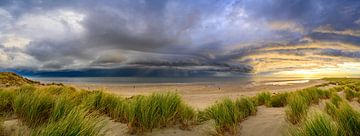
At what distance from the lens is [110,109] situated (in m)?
6.12

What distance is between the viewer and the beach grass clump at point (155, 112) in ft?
15.4

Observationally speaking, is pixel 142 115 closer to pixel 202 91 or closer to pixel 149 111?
pixel 149 111

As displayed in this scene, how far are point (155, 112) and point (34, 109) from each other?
2364mm

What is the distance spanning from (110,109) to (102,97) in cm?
51

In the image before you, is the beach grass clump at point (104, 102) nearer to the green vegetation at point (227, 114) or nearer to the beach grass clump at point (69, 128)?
the green vegetation at point (227, 114)

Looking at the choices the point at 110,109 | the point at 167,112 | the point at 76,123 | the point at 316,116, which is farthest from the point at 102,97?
the point at 316,116

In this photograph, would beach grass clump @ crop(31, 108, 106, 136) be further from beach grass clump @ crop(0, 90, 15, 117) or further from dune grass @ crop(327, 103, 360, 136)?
beach grass clump @ crop(0, 90, 15, 117)

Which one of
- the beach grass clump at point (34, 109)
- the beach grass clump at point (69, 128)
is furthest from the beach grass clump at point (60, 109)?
the beach grass clump at point (69, 128)

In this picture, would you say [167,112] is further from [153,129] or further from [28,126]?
[28,126]

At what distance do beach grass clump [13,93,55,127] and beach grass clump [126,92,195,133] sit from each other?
1.64 metres

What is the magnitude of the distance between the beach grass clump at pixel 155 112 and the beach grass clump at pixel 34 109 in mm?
1643

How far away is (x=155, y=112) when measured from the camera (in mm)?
5008

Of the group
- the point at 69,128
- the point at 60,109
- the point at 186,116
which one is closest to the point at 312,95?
the point at 186,116

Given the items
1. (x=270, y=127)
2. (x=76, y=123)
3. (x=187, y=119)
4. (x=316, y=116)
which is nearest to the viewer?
(x=76, y=123)
